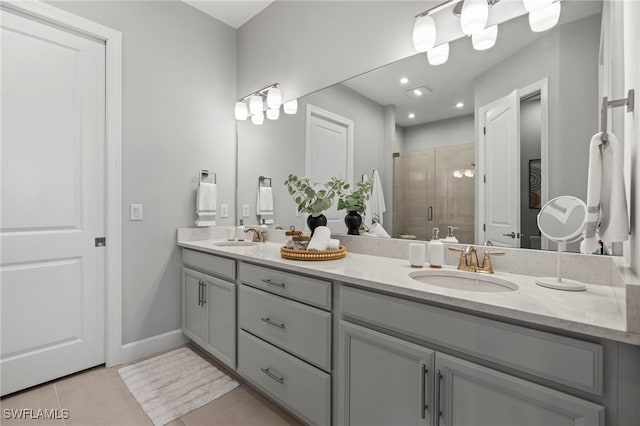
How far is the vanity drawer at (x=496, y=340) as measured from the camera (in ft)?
2.50

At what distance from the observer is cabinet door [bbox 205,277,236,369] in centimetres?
185

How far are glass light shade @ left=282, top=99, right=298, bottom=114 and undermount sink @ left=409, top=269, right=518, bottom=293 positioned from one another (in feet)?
5.16

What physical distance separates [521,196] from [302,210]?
1171mm

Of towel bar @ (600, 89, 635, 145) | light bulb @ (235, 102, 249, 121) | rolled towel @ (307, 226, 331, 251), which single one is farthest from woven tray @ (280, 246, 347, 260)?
light bulb @ (235, 102, 249, 121)

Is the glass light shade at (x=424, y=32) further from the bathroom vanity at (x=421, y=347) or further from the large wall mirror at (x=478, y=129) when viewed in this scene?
the bathroom vanity at (x=421, y=347)

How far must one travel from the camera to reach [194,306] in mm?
2256

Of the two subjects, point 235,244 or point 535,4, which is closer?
point 535,4

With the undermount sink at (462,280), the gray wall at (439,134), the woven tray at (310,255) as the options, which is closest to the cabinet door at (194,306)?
the woven tray at (310,255)

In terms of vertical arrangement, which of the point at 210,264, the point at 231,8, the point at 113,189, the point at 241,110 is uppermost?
the point at 231,8

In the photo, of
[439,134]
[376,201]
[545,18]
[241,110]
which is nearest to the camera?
[545,18]

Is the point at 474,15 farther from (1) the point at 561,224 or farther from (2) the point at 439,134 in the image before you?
(1) the point at 561,224

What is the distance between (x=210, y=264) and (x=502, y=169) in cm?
181

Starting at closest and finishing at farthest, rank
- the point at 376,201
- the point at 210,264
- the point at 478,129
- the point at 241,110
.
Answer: the point at 478,129 → the point at 376,201 → the point at 210,264 → the point at 241,110

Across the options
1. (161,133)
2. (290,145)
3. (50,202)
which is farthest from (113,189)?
(290,145)
